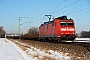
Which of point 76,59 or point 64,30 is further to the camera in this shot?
point 64,30

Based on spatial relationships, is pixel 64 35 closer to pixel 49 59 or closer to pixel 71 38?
pixel 71 38

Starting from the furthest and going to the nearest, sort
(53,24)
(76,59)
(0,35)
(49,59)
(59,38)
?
(0,35) → (53,24) → (59,38) → (49,59) → (76,59)

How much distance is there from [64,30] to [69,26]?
103 cm

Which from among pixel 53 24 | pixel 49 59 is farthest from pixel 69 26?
pixel 49 59

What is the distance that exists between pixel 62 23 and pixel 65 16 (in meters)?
1.61

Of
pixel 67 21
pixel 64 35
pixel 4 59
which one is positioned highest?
pixel 67 21

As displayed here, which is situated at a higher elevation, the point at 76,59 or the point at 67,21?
the point at 67,21

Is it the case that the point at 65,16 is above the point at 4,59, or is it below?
above

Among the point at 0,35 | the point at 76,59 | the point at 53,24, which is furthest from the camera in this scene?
the point at 0,35

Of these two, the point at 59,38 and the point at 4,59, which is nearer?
the point at 4,59

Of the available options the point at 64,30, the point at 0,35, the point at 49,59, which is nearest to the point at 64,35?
the point at 64,30

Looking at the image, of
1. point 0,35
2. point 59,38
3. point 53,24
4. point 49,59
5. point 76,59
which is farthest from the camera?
point 0,35

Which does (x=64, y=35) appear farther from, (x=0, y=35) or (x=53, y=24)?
(x=0, y=35)

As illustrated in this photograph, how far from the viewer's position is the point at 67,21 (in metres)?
31.8
